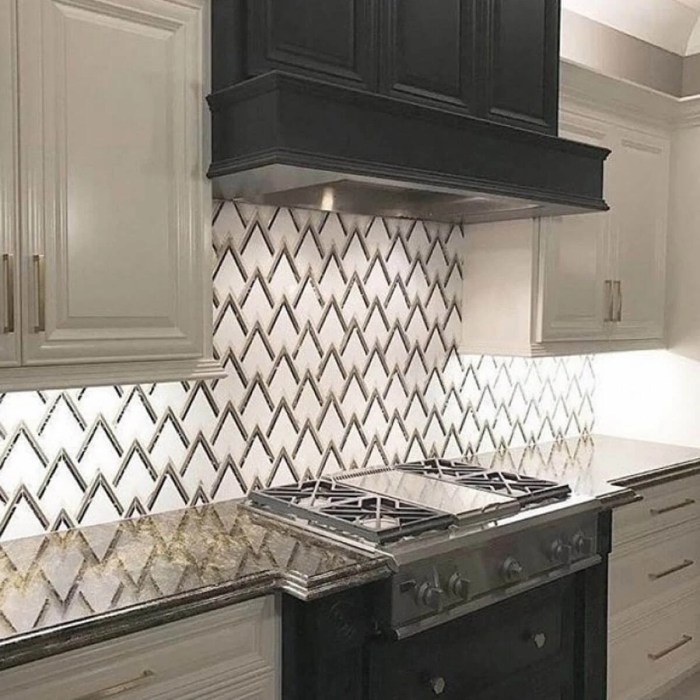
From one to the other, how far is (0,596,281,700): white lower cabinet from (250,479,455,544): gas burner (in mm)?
338

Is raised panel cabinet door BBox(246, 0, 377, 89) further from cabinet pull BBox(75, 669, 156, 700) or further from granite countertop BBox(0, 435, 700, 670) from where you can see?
cabinet pull BBox(75, 669, 156, 700)

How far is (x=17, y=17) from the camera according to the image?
1.79 metres

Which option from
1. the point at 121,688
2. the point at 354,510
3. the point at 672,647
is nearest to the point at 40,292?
the point at 121,688

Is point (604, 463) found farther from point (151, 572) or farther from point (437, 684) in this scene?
point (151, 572)

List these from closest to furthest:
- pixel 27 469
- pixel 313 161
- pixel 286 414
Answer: pixel 313 161 < pixel 27 469 < pixel 286 414

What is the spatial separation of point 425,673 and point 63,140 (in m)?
1.55

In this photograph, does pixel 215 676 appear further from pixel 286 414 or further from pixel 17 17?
pixel 17 17

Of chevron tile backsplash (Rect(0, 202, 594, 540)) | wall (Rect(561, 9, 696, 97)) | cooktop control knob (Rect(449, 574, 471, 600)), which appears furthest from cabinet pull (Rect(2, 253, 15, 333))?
wall (Rect(561, 9, 696, 97))

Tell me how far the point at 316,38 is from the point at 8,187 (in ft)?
2.77

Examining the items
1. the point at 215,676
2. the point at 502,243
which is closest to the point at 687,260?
the point at 502,243

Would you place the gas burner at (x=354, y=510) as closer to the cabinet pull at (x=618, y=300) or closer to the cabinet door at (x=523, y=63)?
the cabinet door at (x=523, y=63)

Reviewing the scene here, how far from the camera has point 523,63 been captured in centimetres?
261

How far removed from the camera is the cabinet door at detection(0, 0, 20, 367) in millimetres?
1776

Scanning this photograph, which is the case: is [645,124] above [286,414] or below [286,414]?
above
